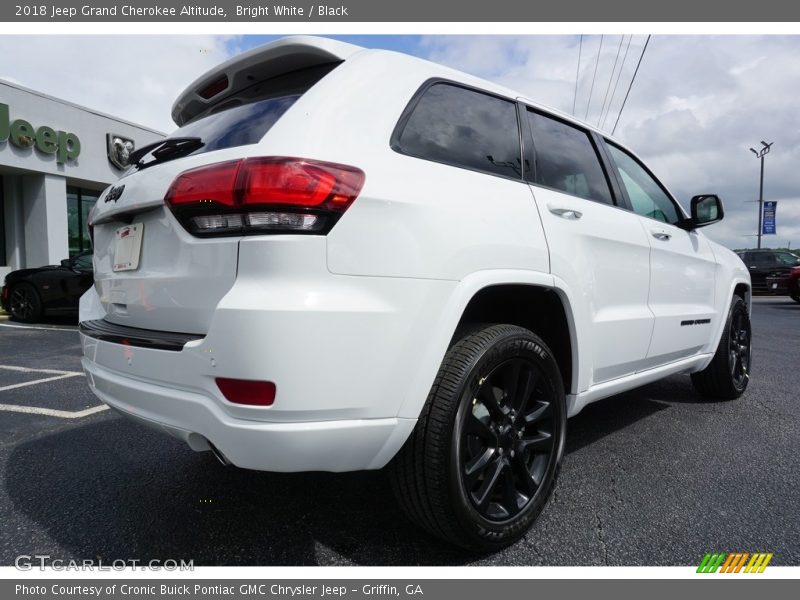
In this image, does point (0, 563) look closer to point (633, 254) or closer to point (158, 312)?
point (158, 312)

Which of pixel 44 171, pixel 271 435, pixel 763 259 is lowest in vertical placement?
pixel 763 259

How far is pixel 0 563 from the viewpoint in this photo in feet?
6.02

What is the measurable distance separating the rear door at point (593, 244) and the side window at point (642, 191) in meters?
0.25

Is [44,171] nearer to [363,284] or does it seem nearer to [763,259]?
[363,284]

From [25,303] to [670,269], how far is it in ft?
32.9

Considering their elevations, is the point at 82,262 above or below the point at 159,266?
below

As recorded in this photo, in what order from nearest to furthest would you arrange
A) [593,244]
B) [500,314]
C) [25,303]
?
[500,314] → [593,244] → [25,303]

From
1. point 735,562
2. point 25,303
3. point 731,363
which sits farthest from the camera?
point 25,303

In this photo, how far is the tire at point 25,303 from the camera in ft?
29.5

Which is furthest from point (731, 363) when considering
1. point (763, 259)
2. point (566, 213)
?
point (763, 259)

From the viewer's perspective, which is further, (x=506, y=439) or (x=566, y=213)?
(x=566, y=213)

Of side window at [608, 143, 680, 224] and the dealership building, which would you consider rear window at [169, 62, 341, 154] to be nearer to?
side window at [608, 143, 680, 224]

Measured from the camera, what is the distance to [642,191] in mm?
3217

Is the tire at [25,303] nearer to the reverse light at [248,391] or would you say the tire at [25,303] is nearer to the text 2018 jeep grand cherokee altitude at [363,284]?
the text 2018 jeep grand cherokee altitude at [363,284]
